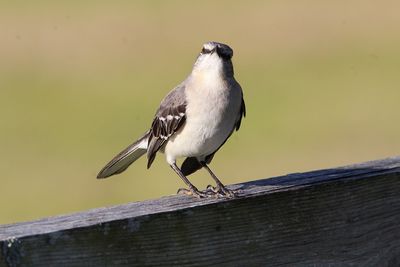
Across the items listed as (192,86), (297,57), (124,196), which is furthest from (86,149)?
(192,86)

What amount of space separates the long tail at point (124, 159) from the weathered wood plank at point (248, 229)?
1.99m

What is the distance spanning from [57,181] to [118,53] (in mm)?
10383

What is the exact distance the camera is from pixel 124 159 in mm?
6273

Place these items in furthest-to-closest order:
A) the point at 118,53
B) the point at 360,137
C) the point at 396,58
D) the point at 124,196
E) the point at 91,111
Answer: the point at 118,53 < the point at 396,58 < the point at 91,111 < the point at 360,137 < the point at 124,196

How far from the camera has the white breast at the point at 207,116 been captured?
6215 millimetres

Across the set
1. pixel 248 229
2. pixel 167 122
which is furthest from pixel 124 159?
pixel 248 229

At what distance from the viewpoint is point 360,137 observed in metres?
18.1

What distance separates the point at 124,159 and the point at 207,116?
0.55 meters

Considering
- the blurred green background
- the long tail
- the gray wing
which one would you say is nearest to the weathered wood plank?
the long tail

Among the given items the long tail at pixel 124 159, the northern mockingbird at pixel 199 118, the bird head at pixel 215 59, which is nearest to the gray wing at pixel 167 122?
the northern mockingbird at pixel 199 118

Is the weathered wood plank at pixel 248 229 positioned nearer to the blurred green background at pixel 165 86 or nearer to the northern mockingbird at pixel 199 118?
the northern mockingbird at pixel 199 118

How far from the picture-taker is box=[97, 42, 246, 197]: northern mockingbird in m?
6.22

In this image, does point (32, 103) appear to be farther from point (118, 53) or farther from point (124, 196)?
point (124, 196)

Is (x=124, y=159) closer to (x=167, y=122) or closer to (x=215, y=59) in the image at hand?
(x=167, y=122)
